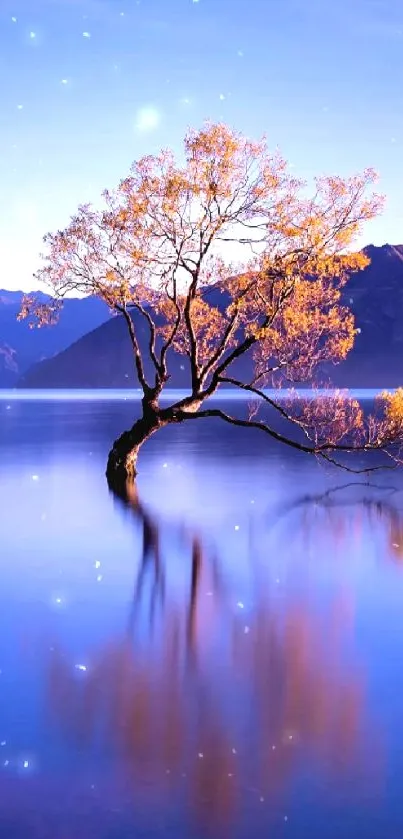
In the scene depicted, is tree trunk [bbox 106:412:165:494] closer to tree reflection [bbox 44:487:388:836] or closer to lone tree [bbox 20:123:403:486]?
lone tree [bbox 20:123:403:486]

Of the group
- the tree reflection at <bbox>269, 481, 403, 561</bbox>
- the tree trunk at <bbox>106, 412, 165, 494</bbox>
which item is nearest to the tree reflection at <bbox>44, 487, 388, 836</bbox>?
the tree reflection at <bbox>269, 481, 403, 561</bbox>

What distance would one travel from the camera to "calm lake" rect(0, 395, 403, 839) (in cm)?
776

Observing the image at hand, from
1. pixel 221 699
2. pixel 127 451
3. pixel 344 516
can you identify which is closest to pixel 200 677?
pixel 221 699

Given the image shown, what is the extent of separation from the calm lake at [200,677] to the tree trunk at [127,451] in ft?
23.8

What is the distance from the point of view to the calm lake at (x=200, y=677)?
7762 millimetres

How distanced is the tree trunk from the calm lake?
23.8 feet

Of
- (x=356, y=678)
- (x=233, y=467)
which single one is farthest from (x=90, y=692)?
(x=233, y=467)

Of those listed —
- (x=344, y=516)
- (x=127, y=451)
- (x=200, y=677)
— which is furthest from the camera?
(x=127, y=451)

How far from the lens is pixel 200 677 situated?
1146 cm

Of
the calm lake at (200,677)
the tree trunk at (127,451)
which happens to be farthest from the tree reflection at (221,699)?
the tree trunk at (127,451)

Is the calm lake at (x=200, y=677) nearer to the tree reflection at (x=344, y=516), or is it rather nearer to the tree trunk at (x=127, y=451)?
the tree reflection at (x=344, y=516)

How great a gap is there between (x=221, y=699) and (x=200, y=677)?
0.96 metres

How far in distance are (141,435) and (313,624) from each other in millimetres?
21565

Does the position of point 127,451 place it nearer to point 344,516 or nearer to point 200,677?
point 344,516
